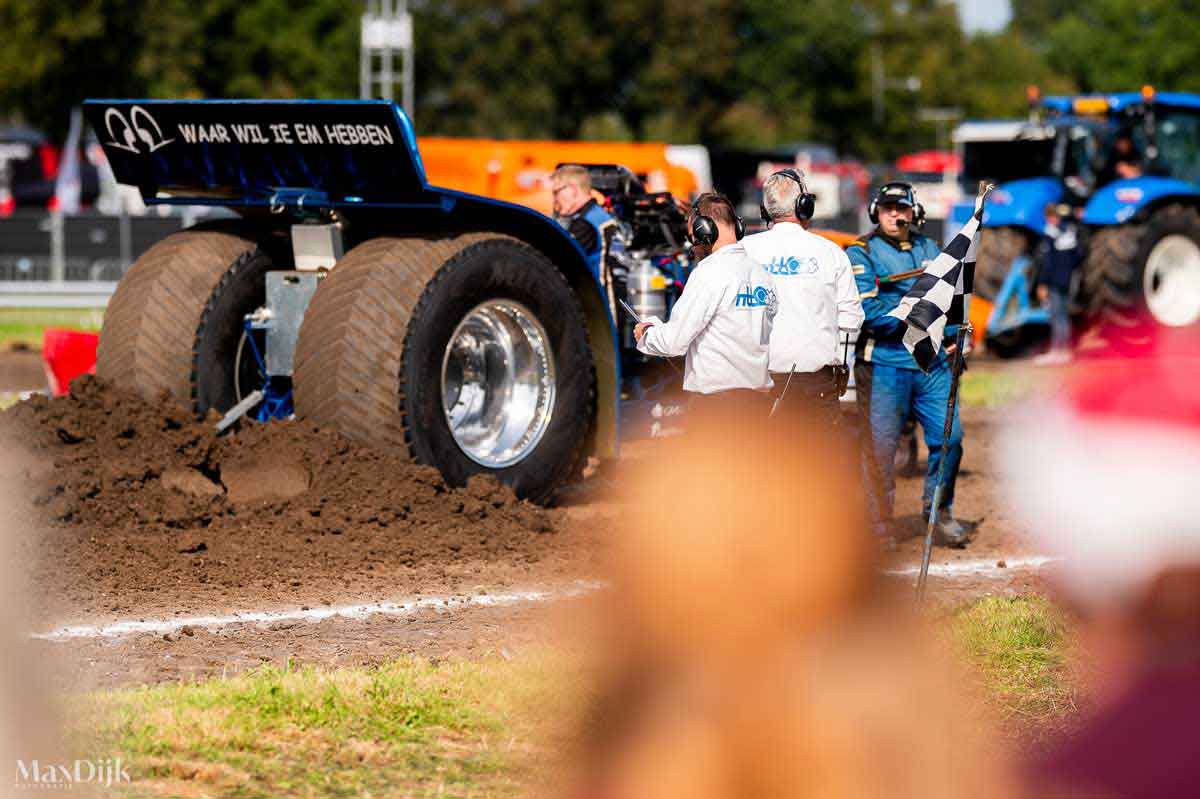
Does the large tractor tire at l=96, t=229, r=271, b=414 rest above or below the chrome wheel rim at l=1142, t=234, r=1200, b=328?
above

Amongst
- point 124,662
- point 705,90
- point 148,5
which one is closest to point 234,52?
point 148,5

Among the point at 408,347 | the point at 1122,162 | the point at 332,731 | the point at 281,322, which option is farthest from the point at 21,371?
the point at 332,731

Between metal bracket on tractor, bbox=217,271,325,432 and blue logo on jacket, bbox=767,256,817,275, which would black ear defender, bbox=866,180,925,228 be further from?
metal bracket on tractor, bbox=217,271,325,432

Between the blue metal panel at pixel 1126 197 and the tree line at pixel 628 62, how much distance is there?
39263mm

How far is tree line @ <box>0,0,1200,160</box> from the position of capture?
56.6 metres

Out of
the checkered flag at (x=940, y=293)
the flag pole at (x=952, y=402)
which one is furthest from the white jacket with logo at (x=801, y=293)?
the flag pole at (x=952, y=402)

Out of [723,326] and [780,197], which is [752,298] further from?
[780,197]

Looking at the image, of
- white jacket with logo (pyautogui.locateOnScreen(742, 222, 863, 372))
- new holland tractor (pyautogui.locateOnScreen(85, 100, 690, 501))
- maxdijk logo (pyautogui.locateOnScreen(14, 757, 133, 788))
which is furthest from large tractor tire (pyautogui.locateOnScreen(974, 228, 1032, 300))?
maxdijk logo (pyautogui.locateOnScreen(14, 757, 133, 788))

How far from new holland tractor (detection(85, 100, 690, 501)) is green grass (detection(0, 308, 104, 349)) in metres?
9.59

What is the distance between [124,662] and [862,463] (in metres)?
4.29

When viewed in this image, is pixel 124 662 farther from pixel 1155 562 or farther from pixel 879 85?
pixel 879 85

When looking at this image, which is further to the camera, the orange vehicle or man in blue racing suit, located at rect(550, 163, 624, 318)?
the orange vehicle

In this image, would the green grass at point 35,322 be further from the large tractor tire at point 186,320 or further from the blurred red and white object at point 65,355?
the large tractor tire at point 186,320

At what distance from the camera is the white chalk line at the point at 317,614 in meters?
7.45
